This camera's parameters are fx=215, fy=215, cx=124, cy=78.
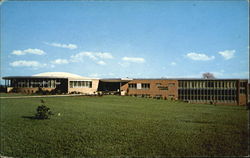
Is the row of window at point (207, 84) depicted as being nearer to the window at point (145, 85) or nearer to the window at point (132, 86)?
the window at point (145, 85)

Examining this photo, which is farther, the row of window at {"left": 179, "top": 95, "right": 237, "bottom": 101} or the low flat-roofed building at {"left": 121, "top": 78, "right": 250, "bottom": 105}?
the row of window at {"left": 179, "top": 95, "right": 237, "bottom": 101}

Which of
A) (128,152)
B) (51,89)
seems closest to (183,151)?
(128,152)

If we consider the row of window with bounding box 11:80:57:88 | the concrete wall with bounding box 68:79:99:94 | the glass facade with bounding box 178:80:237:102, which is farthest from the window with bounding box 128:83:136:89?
the row of window with bounding box 11:80:57:88

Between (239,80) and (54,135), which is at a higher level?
(239,80)

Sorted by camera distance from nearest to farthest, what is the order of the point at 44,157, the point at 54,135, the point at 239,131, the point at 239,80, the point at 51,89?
1. the point at 44,157
2. the point at 54,135
3. the point at 239,131
4. the point at 239,80
5. the point at 51,89

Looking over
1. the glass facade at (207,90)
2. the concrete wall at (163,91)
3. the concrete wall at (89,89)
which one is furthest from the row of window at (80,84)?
the glass facade at (207,90)

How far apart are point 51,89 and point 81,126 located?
3511 cm

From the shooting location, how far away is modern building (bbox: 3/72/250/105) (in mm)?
43906

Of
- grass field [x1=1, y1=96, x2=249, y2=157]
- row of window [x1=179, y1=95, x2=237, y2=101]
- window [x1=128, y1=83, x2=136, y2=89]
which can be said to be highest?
window [x1=128, y1=83, x2=136, y2=89]

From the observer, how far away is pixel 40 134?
39.5ft

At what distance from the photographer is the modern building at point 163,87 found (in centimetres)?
4391

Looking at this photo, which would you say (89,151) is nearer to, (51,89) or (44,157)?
(44,157)

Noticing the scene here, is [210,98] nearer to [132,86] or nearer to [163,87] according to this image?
[163,87]

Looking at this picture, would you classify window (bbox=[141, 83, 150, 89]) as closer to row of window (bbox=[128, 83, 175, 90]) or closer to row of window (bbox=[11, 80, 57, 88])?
row of window (bbox=[128, 83, 175, 90])
